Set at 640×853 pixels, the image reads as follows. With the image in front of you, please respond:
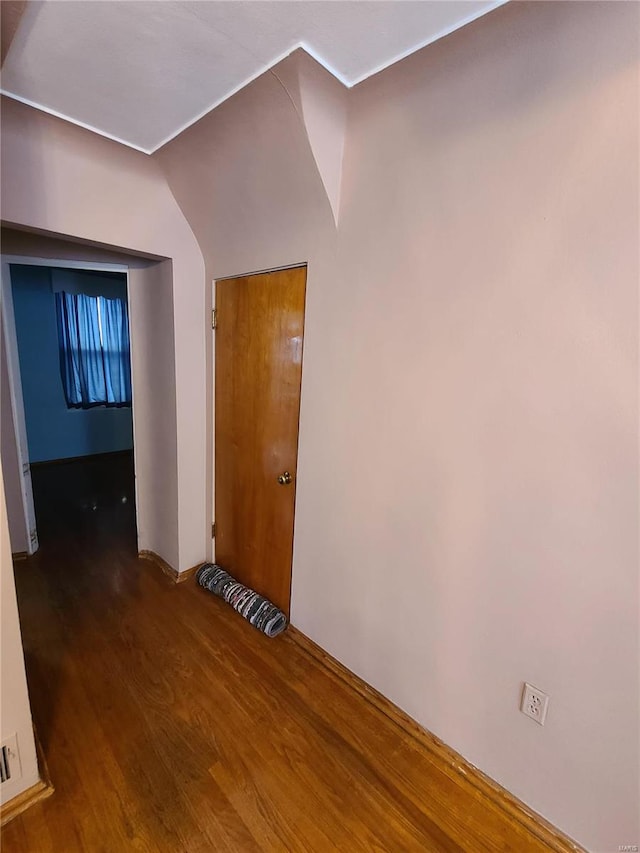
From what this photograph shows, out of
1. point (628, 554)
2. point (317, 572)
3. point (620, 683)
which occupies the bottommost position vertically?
point (317, 572)

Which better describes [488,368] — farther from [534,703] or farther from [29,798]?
[29,798]

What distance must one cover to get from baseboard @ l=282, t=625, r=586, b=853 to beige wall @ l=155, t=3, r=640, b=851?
42 mm

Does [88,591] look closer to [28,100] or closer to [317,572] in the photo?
[317,572]

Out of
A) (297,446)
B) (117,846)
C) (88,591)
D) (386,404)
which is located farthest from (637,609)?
(88,591)

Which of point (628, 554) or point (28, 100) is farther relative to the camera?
point (28, 100)

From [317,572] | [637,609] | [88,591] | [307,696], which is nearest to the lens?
[637,609]

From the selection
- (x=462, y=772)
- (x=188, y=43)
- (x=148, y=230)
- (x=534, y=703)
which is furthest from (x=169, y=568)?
(x=188, y=43)

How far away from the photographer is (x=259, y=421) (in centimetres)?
212

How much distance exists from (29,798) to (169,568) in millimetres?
1390

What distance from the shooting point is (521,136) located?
1.09 m

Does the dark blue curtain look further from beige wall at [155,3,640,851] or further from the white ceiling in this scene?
beige wall at [155,3,640,851]

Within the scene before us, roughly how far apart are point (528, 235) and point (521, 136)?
28 cm

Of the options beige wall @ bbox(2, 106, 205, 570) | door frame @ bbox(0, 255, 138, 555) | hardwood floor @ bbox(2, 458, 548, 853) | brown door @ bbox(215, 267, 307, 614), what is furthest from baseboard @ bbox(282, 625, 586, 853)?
door frame @ bbox(0, 255, 138, 555)

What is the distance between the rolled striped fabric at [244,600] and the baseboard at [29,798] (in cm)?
100
